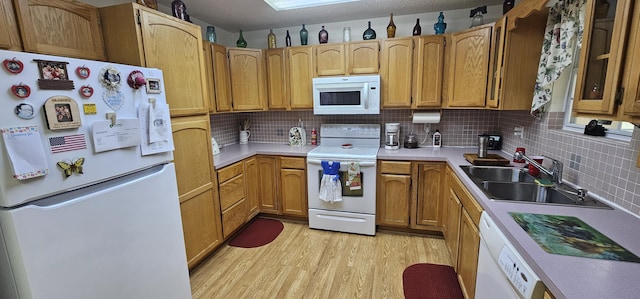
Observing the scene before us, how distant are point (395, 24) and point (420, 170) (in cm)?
162

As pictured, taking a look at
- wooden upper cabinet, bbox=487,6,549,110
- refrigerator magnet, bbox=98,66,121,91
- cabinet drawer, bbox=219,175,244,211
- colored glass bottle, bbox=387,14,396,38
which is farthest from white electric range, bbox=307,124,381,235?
refrigerator magnet, bbox=98,66,121,91

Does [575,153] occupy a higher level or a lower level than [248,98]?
lower

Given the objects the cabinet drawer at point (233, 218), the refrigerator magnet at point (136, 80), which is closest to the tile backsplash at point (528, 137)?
the cabinet drawer at point (233, 218)

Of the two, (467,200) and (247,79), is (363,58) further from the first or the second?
(467,200)

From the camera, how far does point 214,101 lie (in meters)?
2.72

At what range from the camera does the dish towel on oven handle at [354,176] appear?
261cm

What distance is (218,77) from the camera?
2766mm

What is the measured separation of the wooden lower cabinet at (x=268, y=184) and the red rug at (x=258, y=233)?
142mm

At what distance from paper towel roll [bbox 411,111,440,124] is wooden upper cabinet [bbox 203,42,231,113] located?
2.05 m

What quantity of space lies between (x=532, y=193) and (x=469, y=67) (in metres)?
1.27

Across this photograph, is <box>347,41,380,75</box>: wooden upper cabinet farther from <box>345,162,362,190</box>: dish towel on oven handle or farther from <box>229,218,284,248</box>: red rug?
<box>229,218,284,248</box>: red rug

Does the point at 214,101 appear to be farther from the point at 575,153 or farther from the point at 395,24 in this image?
the point at 575,153

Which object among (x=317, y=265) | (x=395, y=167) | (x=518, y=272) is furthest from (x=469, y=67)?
(x=317, y=265)

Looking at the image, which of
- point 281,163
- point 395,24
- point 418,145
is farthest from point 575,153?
point 281,163
